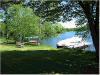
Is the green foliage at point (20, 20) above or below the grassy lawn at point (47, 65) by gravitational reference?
above

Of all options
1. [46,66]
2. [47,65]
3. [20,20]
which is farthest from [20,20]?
[46,66]

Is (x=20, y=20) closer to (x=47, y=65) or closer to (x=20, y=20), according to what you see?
(x=20, y=20)

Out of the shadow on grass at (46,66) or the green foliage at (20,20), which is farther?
the green foliage at (20,20)

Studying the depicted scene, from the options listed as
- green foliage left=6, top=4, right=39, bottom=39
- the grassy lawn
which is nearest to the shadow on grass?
the grassy lawn

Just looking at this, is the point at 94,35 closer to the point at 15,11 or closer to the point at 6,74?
the point at 6,74

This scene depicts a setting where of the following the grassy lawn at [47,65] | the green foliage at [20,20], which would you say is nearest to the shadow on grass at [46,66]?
the grassy lawn at [47,65]

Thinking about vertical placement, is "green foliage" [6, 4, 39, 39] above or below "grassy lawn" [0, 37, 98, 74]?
above

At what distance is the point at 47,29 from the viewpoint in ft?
137

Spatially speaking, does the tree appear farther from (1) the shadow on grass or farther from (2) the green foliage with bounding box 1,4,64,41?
(1) the shadow on grass

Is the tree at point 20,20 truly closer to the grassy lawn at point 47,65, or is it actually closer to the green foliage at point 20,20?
the green foliage at point 20,20

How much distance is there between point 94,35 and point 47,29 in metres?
32.4

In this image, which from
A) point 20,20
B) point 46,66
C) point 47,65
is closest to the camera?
point 46,66

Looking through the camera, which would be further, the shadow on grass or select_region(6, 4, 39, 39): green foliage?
select_region(6, 4, 39, 39): green foliage

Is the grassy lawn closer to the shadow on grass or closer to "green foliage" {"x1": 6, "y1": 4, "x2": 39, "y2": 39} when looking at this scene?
the shadow on grass
